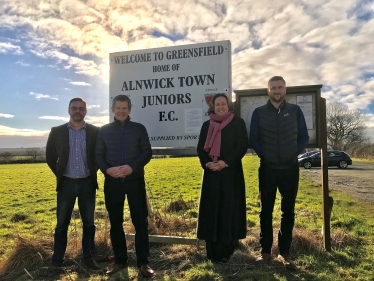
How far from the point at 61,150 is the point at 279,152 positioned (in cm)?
280

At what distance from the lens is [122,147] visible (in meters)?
4.18

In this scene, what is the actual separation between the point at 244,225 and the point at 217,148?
1.10m

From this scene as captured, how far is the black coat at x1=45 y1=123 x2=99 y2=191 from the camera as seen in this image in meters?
4.37

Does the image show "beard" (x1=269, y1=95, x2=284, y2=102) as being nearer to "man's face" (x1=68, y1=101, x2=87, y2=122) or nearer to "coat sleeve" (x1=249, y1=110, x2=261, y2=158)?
"coat sleeve" (x1=249, y1=110, x2=261, y2=158)

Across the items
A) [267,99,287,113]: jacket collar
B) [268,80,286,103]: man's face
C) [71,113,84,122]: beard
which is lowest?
[71,113,84,122]: beard

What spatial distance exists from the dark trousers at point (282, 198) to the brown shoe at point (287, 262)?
62 millimetres

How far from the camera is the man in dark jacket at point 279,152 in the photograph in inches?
164

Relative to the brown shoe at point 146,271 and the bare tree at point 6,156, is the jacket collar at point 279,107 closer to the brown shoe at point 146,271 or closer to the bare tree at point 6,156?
the brown shoe at point 146,271

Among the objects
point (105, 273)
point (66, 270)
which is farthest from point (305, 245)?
point (66, 270)

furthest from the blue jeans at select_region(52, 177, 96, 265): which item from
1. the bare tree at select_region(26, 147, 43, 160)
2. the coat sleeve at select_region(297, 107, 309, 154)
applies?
the bare tree at select_region(26, 147, 43, 160)

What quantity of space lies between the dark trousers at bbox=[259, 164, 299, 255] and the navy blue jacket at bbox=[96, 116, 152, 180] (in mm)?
1544

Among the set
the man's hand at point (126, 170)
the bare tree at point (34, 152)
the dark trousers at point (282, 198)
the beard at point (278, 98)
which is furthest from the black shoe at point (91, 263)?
the bare tree at point (34, 152)

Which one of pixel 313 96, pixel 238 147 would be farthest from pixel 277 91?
pixel 313 96

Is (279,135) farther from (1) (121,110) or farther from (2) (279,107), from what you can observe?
(1) (121,110)
